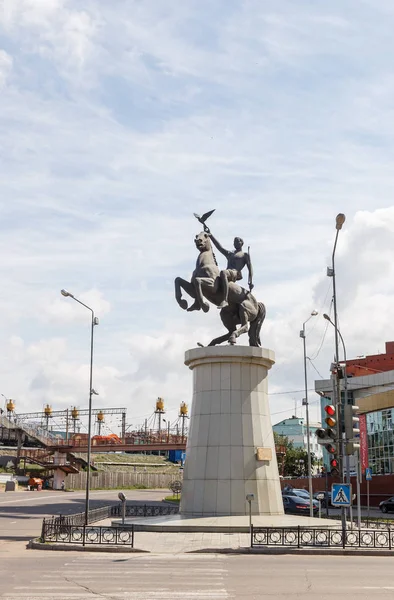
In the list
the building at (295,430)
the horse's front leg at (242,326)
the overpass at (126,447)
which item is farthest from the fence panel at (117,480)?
the building at (295,430)

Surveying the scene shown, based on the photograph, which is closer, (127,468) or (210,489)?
(210,489)

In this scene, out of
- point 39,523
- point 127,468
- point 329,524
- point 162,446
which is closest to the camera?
A: point 329,524

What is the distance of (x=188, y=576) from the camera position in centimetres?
1634

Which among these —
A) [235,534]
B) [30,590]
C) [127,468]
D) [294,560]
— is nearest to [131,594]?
[30,590]

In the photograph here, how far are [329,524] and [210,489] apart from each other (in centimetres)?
468

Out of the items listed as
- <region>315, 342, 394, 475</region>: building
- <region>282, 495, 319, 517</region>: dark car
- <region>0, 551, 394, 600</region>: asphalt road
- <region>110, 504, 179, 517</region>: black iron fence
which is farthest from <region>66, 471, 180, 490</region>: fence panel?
<region>0, 551, 394, 600</region>: asphalt road

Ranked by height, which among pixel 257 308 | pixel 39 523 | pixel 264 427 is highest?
pixel 257 308

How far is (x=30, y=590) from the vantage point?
14023 millimetres

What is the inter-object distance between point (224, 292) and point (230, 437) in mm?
6006

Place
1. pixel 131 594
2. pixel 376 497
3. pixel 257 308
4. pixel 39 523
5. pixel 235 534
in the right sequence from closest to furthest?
pixel 131 594
pixel 235 534
pixel 257 308
pixel 39 523
pixel 376 497

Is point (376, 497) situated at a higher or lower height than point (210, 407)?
lower

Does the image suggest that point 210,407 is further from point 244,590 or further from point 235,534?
point 244,590

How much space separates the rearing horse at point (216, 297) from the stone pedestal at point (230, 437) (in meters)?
1.72

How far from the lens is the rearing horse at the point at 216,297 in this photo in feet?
101
